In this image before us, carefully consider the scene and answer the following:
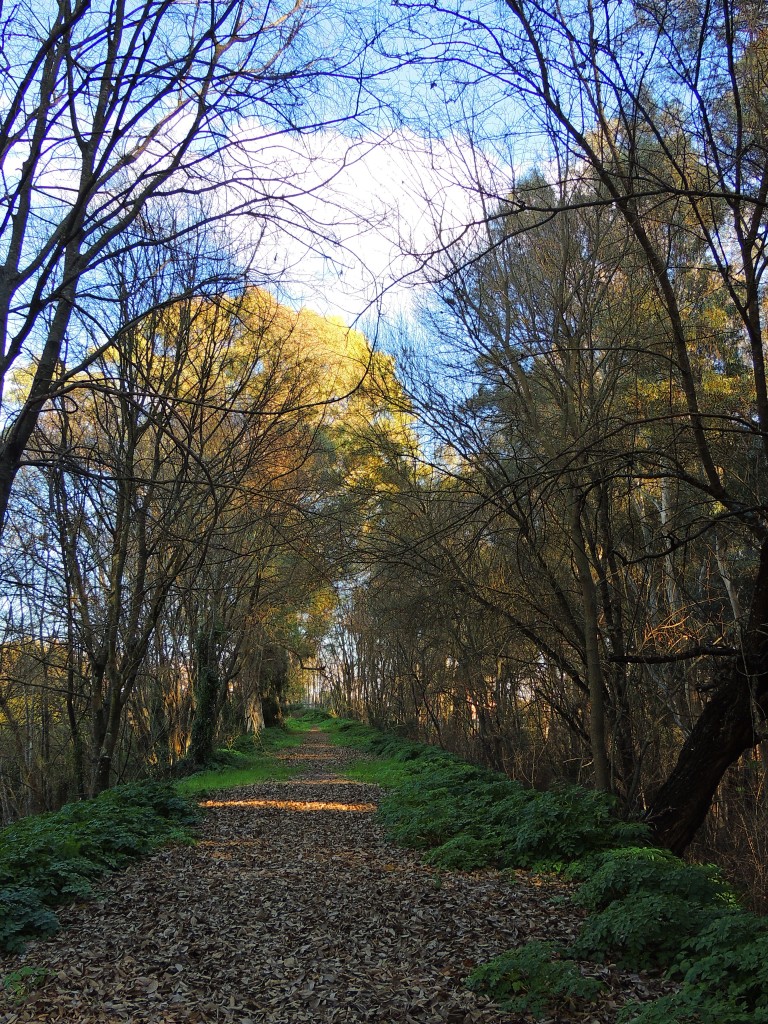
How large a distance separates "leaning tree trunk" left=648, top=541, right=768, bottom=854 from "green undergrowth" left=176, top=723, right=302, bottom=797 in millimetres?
8514

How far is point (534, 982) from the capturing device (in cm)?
408

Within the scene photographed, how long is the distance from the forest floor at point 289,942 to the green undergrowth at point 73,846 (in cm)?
22

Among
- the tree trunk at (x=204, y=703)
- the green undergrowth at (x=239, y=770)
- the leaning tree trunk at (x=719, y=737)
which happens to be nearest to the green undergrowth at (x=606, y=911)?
the leaning tree trunk at (x=719, y=737)

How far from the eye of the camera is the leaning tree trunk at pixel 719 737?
571 cm

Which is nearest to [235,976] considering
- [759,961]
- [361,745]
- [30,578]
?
[759,961]

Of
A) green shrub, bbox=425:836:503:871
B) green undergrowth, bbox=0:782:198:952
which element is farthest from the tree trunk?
green shrub, bbox=425:836:503:871

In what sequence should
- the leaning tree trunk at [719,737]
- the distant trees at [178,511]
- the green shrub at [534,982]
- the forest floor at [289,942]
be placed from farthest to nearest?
1. the distant trees at [178,511]
2. the leaning tree trunk at [719,737]
3. the forest floor at [289,942]
4. the green shrub at [534,982]

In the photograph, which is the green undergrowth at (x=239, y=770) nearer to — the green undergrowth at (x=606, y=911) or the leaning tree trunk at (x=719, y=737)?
the green undergrowth at (x=606, y=911)

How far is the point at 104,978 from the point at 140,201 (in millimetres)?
4612

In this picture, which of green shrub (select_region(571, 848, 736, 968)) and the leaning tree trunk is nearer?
green shrub (select_region(571, 848, 736, 968))

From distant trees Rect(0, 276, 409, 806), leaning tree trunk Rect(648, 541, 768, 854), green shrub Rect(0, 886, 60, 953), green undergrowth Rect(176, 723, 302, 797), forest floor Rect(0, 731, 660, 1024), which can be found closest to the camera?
forest floor Rect(0, 731, 660, 1024)

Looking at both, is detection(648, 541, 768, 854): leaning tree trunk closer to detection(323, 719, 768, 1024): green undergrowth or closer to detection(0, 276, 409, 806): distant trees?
detection(323, 719, 768, 1024): green undergrowth

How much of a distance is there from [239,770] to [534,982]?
14.5 metres

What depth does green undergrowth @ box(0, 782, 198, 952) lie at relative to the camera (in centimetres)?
543
